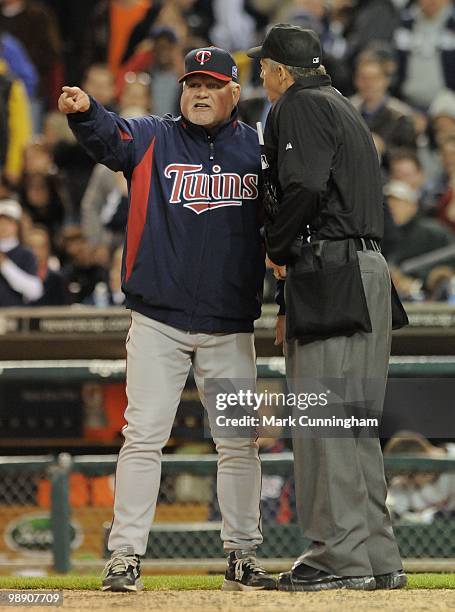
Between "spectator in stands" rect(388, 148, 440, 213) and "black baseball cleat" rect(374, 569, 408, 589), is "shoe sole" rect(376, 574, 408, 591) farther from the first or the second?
"spectator in stands" rect(388, 148, 440, 213)

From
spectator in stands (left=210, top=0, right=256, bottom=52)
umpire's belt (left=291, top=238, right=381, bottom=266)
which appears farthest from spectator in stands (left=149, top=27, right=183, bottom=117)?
umpire's belt (left=291, top=238, right=381, bottom=266)

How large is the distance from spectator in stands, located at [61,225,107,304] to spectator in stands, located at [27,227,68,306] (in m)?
0.18

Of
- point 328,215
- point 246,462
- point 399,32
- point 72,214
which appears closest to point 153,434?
point 246,462

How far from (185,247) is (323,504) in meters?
1.12

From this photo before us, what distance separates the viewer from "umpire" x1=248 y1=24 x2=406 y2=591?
4.23 metres

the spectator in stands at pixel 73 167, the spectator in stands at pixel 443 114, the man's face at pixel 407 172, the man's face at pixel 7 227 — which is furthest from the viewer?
the spectator in stands at pixel 73 167

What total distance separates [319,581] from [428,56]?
7.65 metres

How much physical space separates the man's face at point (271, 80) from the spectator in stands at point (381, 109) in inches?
217

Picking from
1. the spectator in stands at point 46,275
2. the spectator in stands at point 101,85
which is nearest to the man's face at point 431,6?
the spectator in stands at point 101,85

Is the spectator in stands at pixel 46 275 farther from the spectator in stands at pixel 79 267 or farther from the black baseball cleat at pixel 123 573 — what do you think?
the black baseball cleat at pixel 123 573

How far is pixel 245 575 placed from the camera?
449 centimetres

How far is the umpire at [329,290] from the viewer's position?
423 cm

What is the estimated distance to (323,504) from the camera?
4246mm

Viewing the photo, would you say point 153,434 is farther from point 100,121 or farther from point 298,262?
point 100,121
